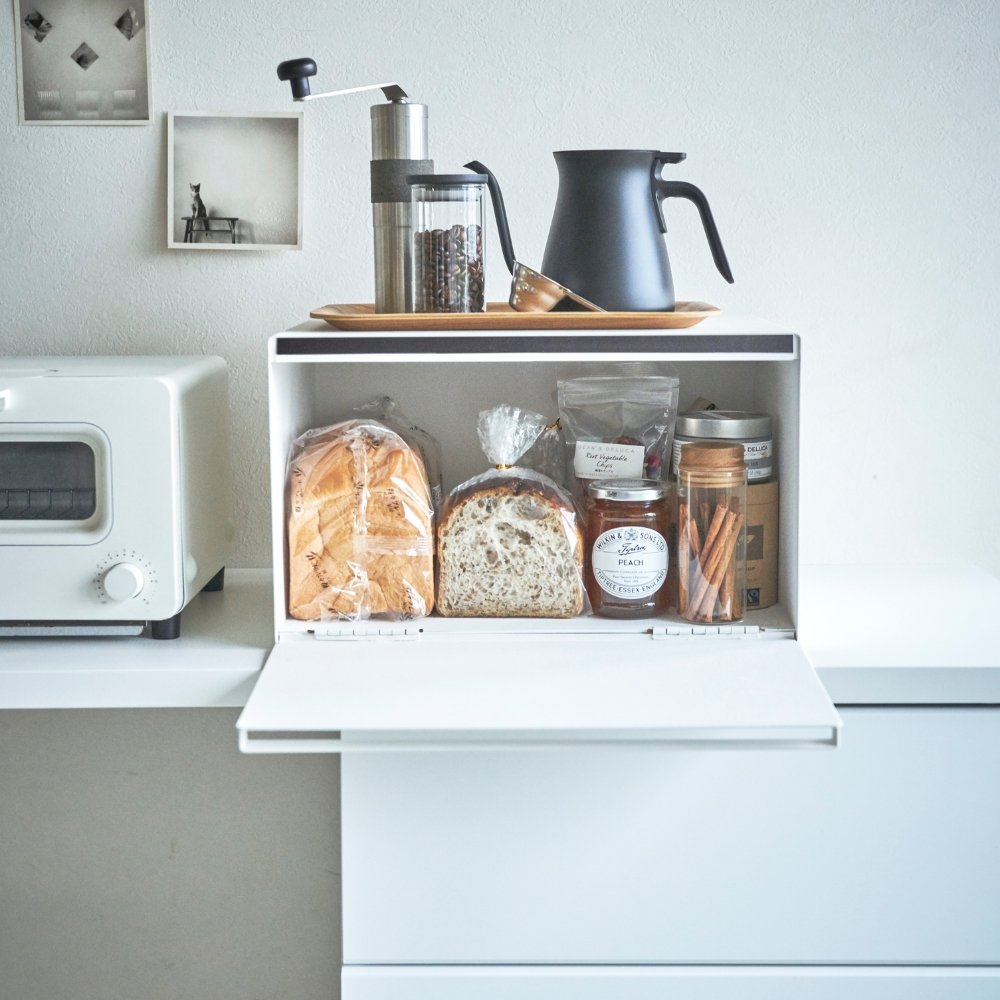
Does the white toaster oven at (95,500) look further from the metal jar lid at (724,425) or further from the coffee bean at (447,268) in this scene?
the metal jar lid at (724,425)

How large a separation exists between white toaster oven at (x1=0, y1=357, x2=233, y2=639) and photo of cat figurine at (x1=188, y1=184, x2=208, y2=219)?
34 centimetres

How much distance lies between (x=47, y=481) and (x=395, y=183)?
46 cm

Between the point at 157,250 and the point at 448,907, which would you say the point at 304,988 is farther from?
the point at 157,250

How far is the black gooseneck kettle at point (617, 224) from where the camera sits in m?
1.16

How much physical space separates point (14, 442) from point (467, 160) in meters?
0.63

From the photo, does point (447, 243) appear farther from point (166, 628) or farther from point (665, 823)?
point (665, 823)

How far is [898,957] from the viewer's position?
1151 millimetres

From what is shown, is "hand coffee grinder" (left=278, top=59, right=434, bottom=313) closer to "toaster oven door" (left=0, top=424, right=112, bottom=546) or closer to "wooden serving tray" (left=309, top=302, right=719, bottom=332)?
"wooden serving tray" (left=309, top=302, right=719, bottom=332)

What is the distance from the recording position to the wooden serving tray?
1.11m

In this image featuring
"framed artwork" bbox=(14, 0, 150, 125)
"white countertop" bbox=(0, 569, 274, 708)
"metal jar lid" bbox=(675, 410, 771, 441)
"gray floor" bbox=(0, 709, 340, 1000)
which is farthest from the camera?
A: "gray floor" bbox=(0, 709, 340, 1000)

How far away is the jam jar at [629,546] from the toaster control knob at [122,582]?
45 cm

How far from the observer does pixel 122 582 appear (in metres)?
1.10

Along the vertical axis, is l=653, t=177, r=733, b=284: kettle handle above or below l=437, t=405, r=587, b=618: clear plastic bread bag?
above

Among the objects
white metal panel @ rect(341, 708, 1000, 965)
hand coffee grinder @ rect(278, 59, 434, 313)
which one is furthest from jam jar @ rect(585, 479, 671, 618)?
hand coffee grinder @ rect(278, 59, 434, 313)
